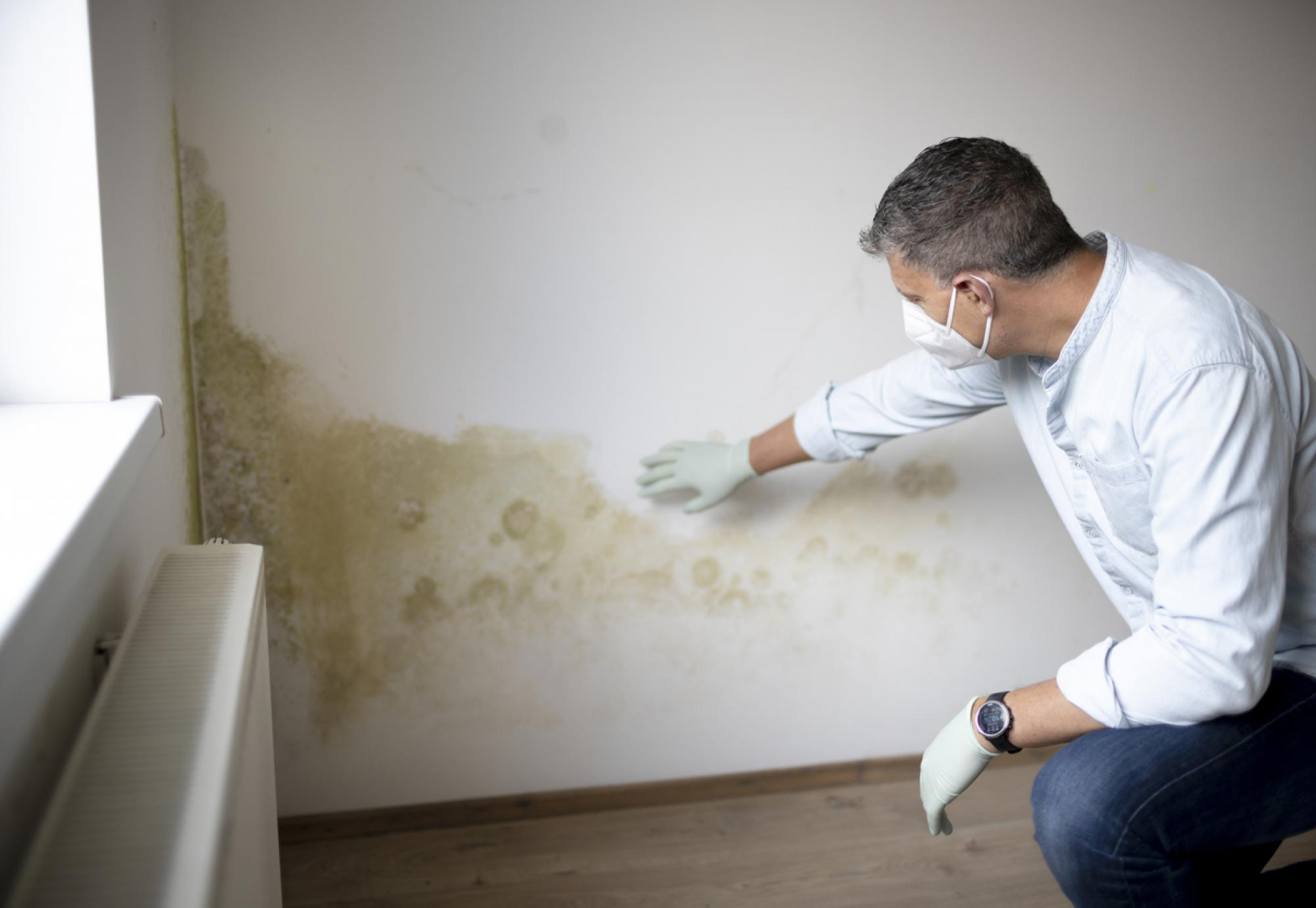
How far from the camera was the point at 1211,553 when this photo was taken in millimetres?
1104

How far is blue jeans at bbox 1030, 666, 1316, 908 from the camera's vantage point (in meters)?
1.22

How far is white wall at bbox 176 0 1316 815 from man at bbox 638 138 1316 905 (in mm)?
610

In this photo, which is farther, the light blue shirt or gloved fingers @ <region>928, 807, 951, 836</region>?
gloved fingers @ <region>928, 807, 951, 836</region>

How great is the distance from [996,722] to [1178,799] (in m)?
0.23

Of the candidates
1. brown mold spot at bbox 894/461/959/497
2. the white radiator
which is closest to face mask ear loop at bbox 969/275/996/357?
brown mold spot at bbox 894/461/959/497

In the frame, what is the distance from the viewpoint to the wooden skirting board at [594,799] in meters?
1.92

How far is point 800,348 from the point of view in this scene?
1.96m

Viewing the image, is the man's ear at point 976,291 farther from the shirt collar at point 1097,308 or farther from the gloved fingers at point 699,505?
the gloved fingers at point 699,505

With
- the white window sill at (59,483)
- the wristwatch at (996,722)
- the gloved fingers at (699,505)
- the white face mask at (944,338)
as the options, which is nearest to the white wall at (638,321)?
the gloved fingers at (699,505)

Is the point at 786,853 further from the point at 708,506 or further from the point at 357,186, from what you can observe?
the point at 357,186

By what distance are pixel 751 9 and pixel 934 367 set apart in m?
0.77

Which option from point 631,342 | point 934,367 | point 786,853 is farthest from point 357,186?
point 786,853

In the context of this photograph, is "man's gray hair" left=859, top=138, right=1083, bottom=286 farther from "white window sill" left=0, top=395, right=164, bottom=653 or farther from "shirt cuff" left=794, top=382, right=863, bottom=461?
"white window sill" left=0, top=395, right=164, bottom=653

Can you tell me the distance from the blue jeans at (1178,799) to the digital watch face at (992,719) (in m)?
0.14
